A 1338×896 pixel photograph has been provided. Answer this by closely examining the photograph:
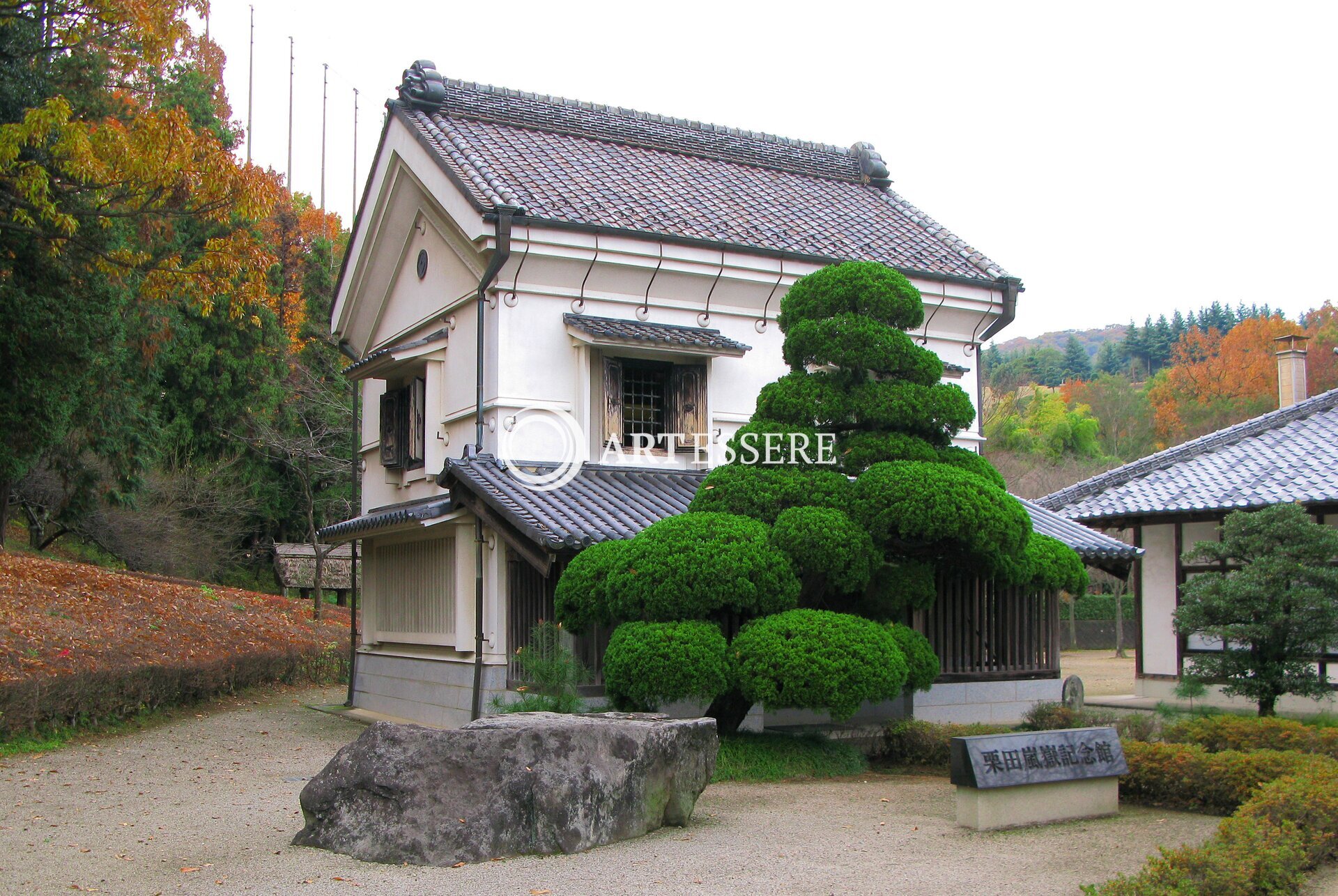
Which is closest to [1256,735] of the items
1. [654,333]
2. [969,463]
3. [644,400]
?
[969,463]

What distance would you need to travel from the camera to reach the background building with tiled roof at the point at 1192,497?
18.0m

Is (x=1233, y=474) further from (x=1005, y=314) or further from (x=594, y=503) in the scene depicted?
(x=594, y=503)

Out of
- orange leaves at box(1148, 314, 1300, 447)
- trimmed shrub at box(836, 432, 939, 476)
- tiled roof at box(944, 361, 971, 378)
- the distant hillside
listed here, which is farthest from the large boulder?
the distant hillside

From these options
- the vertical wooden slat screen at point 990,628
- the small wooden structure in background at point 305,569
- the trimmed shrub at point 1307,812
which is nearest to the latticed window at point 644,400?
the vertical wooden slat screen at point 990,628

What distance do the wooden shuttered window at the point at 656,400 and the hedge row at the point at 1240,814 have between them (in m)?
7.56

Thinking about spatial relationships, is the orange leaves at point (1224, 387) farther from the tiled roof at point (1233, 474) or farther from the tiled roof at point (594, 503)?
the tiled roof at point (594, 503)

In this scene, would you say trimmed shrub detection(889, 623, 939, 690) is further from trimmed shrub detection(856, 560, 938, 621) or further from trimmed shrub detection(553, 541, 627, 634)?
trimmed shrub detection(553, 541, 627, 634)

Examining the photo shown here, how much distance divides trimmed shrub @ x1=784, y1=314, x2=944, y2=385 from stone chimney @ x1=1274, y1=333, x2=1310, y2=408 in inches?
620

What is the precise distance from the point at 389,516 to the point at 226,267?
13.4 ft

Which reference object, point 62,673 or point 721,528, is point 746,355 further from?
point 62,673

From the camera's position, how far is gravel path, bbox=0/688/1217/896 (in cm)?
750

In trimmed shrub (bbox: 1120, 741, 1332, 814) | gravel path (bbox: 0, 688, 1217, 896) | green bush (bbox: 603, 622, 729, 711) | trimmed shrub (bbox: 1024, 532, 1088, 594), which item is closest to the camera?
gravel path (bbox: 0, 688, 1217, 896)

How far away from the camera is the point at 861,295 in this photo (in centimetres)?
1262

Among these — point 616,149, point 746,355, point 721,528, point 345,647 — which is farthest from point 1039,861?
point 345,647
